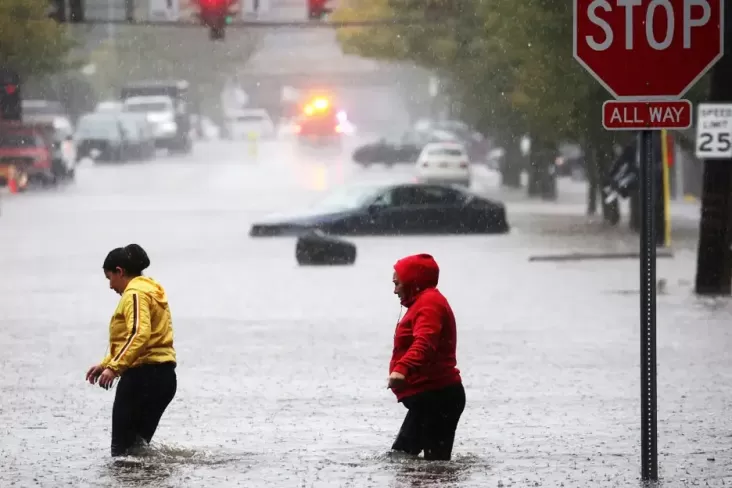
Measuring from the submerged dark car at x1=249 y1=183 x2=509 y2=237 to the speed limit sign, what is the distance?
12.2 m

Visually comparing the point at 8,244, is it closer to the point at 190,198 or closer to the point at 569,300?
the point at 569,300

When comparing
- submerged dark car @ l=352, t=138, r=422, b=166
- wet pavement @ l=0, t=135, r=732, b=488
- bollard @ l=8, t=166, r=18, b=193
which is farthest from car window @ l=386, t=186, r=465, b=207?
submerged dark car @ l=352, t=138, r=422, b=166

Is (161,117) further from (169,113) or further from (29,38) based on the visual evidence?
(29,38)

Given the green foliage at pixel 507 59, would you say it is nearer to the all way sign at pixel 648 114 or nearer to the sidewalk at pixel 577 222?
the sidewalk at pixel 577 222

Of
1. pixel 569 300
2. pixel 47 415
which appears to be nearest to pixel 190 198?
pixel 569 300

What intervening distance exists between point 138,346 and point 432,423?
5.06 feet

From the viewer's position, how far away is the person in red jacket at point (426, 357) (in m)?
8.74

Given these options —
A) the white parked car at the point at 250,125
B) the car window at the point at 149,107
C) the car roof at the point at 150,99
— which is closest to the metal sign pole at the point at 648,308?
the car window at the point at 149,107

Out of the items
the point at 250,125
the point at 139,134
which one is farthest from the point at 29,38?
the point at 250,125

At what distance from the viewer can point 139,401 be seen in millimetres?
9227

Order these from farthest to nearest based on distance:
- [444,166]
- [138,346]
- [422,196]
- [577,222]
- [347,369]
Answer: [444,166], [577,222], [422,196], [347,369], [138,346]

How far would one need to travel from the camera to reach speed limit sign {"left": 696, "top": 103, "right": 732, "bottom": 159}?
2070 cm

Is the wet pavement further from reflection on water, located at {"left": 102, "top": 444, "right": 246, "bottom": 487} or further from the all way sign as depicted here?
the all way sign

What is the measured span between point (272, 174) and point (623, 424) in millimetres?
49689
